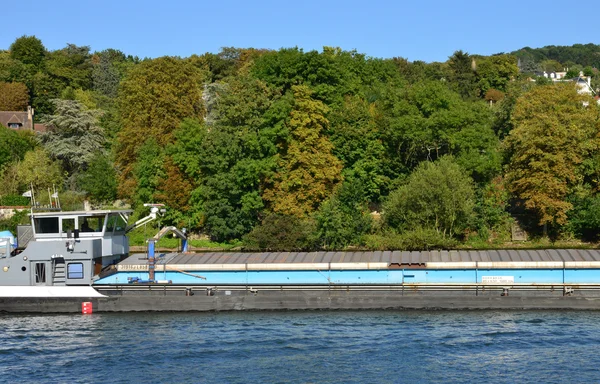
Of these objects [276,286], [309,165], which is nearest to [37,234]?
[276,286]

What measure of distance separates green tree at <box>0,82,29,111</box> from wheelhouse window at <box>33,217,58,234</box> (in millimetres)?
79249

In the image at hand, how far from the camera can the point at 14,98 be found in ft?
383

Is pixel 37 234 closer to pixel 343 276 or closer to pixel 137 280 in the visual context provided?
pixel 137 280

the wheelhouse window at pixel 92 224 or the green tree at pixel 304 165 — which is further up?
the green tree at pixel 304 165

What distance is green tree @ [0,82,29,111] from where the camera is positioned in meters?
117

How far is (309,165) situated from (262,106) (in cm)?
688

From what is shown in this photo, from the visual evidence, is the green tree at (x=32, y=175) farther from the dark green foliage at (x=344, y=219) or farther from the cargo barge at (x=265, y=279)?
the cargo barge at (x=265, y=279)

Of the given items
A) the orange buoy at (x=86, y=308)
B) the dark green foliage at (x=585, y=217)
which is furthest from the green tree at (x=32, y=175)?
the dark green foliage at (x=585, y=217)

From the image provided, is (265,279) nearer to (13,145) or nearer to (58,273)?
(58,273)

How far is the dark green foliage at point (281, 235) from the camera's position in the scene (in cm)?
5988

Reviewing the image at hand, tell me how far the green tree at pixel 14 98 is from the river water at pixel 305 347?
8150cm

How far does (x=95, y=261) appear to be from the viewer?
43438mm

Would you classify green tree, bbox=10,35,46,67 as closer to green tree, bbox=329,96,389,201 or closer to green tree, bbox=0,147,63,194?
green tree, bbox=0,147,63,194

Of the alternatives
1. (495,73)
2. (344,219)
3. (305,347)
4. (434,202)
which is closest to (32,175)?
(344,219)
